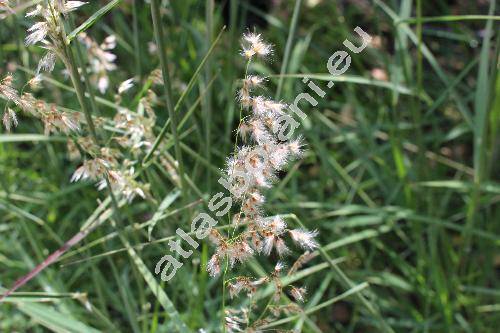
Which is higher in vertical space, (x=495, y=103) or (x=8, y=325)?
(x=495, y=103)

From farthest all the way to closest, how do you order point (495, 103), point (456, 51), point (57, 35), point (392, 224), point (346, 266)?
point (456, 51) < point (346, 266) < point (392, 224) < point (495, 103) < point (57, 35)

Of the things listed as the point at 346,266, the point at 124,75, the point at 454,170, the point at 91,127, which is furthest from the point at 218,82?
the point at 91,127

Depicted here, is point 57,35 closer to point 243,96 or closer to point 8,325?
point 243,96

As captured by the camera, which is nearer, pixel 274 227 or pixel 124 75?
pixel 274 227

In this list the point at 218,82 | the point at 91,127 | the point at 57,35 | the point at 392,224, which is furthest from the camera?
the point at 218,82

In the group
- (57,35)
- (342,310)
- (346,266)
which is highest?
(57,35)

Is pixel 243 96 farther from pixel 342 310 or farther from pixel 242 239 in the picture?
pixel 342 310
